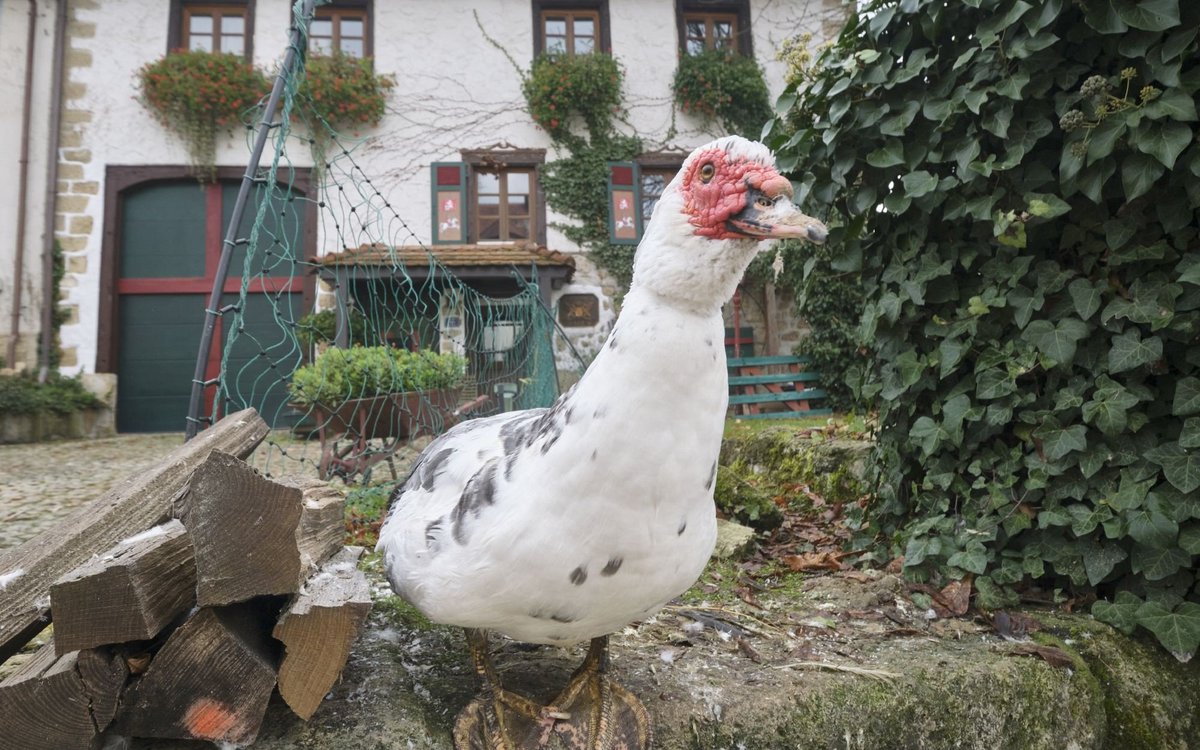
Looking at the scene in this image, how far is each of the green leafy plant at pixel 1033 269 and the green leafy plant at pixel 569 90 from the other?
9.55 meters

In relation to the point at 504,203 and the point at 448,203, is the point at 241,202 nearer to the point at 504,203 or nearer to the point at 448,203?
the point at 448,203

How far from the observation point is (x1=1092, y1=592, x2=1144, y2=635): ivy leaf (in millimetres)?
2127

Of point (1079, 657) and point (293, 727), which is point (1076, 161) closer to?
point (1079, 657)

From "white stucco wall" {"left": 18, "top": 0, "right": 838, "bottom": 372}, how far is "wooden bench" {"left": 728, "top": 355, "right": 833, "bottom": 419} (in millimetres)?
2460

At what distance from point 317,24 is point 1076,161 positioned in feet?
41.4

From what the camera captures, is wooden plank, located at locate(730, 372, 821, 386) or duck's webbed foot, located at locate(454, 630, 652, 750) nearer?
duck's webbed foot, located at locate(454, 630, 652, 750)

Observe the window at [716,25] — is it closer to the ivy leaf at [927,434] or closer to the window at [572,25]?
the window at [572,25]

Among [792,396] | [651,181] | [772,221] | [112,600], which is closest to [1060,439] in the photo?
[772,221]

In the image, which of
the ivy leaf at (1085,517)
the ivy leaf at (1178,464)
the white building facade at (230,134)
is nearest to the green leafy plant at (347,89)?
the white building facade at (230,134)

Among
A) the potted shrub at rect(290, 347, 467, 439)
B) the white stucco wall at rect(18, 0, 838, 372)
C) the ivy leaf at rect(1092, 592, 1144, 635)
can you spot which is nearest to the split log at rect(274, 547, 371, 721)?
the ivy leaf at rect(1092, 592, 1144, 635)

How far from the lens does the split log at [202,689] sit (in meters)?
1.38

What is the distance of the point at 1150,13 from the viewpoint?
1872mm

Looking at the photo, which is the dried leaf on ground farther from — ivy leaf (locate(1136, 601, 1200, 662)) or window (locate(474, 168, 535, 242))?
window (locate(474, 168, 535, 242))

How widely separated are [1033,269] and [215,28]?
1300 cm
